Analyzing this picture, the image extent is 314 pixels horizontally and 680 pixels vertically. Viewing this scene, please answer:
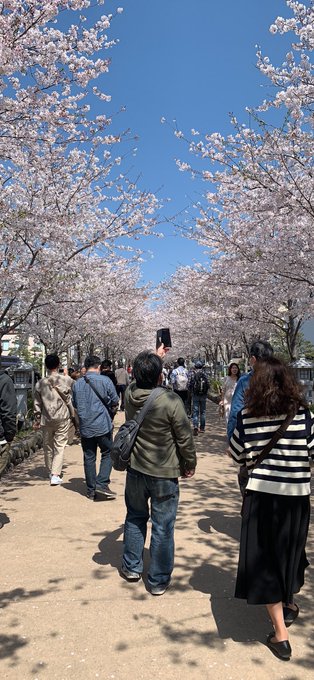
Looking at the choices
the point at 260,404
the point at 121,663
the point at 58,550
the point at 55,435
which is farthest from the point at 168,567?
the point at 55,435

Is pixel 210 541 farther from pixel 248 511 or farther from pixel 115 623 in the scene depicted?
pixel 248 511

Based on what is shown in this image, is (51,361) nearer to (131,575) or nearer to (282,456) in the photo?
(131,575)

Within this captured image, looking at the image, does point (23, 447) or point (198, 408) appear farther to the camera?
point (198, 408)

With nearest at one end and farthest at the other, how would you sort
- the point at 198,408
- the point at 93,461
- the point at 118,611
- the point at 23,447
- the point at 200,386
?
the point at 118,611, the point at 93,461, the point at 23,447, the point at 200,386, the point at 198,408

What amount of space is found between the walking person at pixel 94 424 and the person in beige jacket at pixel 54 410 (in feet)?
2.57

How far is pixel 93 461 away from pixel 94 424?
0.50m

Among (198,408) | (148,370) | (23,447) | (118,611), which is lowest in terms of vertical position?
(118,611)

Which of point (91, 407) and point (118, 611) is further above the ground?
point (91, 407)

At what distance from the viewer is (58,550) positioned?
4449 millimetres

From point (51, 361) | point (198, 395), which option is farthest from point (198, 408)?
point (51, 361)

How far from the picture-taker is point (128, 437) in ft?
12.2

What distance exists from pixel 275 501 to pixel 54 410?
4.60 metres

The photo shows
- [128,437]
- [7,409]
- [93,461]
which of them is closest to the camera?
[128,437]

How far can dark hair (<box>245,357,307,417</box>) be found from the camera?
9.31ft
